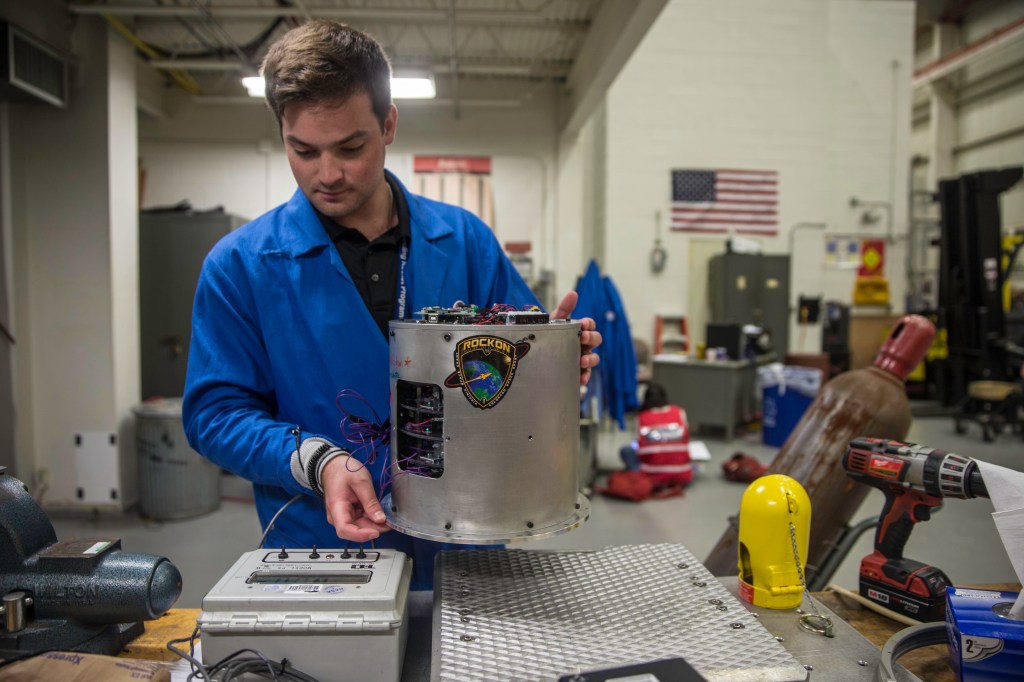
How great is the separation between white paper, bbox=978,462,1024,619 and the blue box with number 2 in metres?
0.02

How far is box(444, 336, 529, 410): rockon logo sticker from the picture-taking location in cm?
78

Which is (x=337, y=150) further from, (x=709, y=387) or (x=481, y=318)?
(x=709, y=387)

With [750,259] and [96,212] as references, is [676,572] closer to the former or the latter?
[96,212]

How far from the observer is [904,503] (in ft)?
3.47

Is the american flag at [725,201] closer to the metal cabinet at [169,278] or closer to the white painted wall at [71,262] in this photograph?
the metal cabinet at [169,278]

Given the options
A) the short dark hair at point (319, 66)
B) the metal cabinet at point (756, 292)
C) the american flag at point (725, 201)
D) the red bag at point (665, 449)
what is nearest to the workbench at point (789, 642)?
the short dark hair at point (319, 66)

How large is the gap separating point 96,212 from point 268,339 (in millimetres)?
3432

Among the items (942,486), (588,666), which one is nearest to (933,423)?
(942,486)

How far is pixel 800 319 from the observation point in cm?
740

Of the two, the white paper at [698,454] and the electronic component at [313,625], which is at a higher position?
the electronic component at [313,625]

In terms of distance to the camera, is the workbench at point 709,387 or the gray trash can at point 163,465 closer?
the gray trash can at point 163,465

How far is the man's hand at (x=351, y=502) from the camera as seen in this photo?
0.83 metres

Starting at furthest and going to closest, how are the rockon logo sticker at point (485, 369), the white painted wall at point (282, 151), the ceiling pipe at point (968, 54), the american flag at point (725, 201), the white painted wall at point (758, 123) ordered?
1. the american flag at point (725, 201)
2. the white painted wall at point (758, 123)
3. the ceiling pipe at point (968, 54)
4. the white painted wall at point (282, 151)
5. the rockon logo sticker at point (485, 369)

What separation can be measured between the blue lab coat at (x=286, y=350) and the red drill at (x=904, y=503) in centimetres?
76
